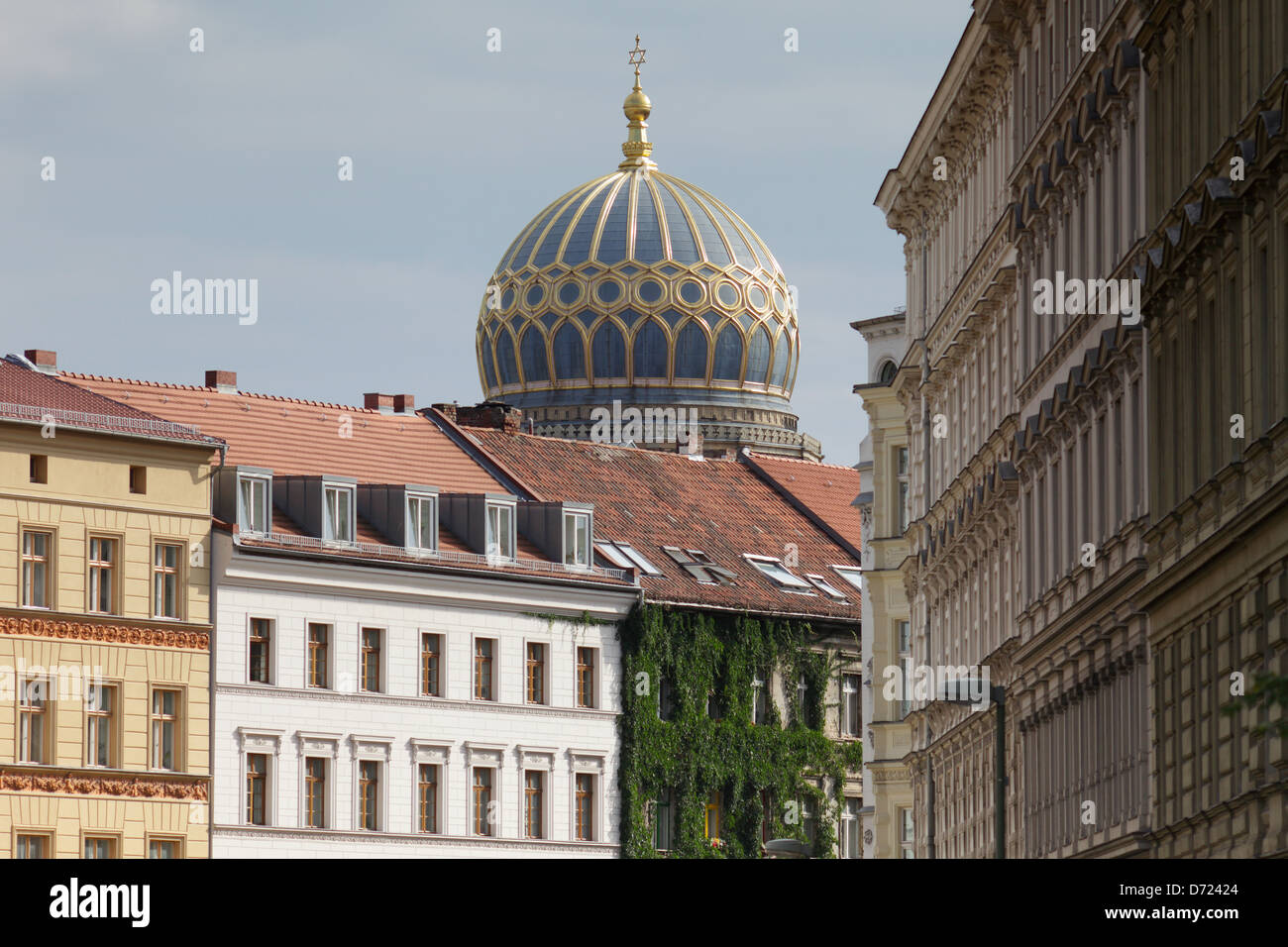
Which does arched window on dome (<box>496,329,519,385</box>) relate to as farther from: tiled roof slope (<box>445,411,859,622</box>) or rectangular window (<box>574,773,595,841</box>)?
rectangular window (<box>574,773,595,841</box>)

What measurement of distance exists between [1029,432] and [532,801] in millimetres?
32312

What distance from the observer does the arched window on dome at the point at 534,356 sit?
4601 inches

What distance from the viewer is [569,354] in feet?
382

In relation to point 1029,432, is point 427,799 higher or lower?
lower

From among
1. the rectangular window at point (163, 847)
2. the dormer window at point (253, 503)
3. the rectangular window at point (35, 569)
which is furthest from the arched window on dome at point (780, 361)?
the rectangular window at point (35, 569)

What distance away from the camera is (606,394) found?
116 meters

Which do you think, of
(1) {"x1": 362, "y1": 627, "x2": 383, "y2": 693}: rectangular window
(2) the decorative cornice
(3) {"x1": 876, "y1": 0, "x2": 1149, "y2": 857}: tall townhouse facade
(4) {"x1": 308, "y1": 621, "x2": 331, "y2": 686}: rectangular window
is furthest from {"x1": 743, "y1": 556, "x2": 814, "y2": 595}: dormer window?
(3) {"x1": 876, "y1": 0, "x2": 1149, "y2": 857}: tall townhouse facade

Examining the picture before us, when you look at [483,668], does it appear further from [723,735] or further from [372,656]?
[723,735]

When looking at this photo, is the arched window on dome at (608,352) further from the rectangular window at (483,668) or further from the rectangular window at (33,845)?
the rectangular window at (33,845)

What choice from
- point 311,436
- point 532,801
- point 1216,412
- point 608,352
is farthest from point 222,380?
point 1216,412

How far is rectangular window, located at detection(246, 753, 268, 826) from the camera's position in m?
71.4

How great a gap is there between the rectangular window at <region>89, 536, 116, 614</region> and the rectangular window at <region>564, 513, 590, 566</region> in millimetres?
12393
